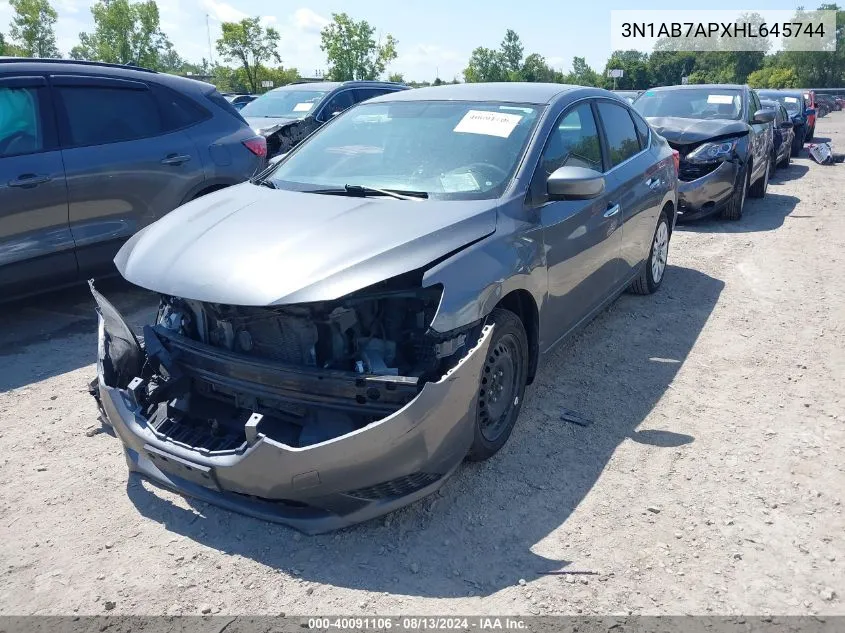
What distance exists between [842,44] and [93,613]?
80735mm

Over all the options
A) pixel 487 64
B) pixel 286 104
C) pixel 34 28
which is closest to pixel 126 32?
pixel 34 28

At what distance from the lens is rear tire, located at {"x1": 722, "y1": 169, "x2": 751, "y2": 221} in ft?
29.0

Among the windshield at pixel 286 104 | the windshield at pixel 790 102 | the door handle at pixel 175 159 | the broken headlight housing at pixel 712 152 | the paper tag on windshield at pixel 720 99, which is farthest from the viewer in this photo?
the windshield at pixel 790 102

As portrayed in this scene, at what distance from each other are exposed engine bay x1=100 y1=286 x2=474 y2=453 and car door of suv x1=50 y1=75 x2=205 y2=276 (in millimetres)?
2575

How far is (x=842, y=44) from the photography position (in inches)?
2603

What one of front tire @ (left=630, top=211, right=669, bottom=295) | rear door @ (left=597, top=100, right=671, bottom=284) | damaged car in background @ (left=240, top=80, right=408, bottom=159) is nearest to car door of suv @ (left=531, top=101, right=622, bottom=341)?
rear door @ (left=597, top=100, right=671, bottom=284)

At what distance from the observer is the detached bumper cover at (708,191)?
8547 mm

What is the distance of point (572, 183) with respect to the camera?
3.59 m

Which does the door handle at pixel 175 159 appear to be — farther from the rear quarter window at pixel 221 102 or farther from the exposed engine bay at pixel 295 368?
the exposed engine bay at pixel 295 368

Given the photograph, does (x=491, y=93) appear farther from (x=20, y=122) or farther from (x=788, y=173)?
(x=788, y=173)

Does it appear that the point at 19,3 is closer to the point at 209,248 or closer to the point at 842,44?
the point at 209,248

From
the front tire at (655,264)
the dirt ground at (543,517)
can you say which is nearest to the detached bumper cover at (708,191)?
the front tire at (655,264)

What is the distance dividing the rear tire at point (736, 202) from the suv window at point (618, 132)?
417 cm

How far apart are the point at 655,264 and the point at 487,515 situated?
12.1 feet
